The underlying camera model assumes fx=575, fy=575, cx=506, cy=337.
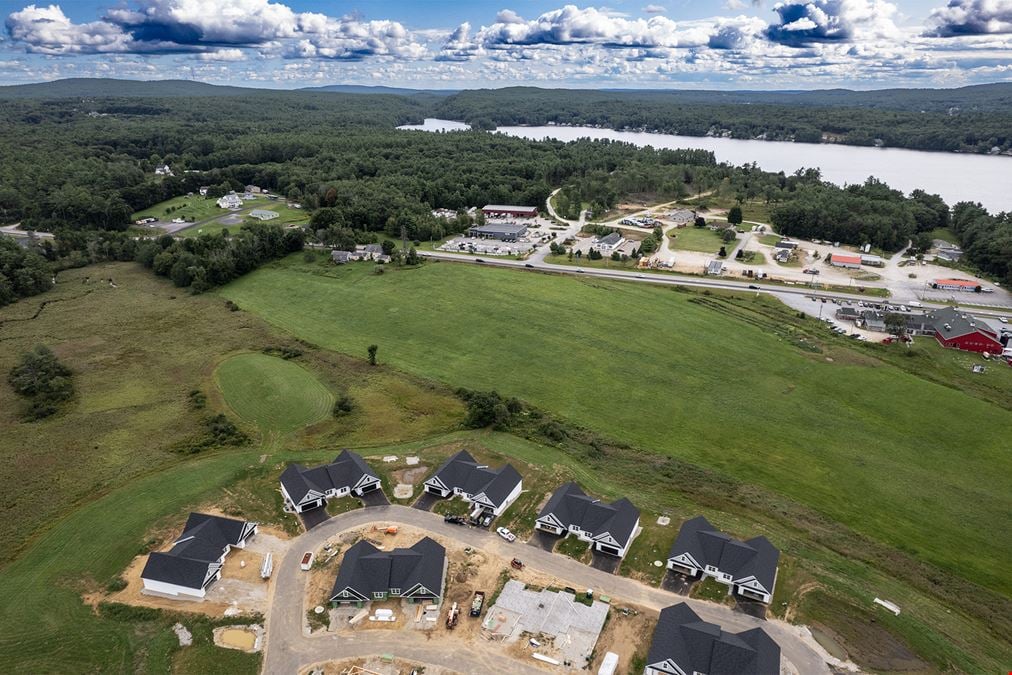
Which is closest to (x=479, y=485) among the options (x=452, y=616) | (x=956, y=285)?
(x=452, y=616)

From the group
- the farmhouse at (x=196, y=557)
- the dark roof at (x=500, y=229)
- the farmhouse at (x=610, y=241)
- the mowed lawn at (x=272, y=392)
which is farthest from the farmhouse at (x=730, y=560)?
the dark roof at (x=500, y=229)

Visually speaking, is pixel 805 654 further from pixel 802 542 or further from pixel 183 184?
pixel 183 184

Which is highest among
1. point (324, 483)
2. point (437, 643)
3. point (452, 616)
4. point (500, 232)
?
point (500, 232)

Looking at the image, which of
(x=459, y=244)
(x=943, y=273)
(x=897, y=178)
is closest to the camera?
(x=943, y=273)

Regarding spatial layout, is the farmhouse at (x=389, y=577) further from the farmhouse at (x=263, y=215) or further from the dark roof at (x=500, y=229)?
the farmhouse at (x=263, y=215)

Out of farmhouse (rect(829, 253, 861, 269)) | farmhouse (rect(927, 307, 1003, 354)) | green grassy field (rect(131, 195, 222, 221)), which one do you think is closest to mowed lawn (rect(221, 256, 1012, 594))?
farmhouse (rect(927, 307, 1003, 354))

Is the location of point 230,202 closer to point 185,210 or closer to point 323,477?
point 185,210

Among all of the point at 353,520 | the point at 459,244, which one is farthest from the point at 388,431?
the point at 459,244

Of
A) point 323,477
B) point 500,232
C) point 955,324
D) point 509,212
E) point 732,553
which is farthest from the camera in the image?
point 509,212
